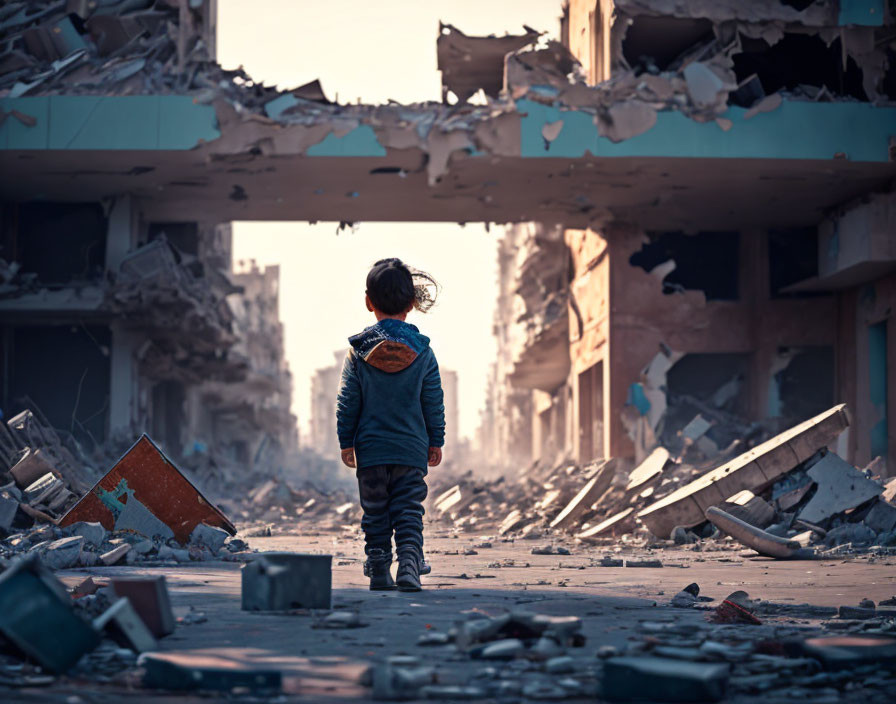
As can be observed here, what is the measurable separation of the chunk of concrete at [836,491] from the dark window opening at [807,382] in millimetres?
12155

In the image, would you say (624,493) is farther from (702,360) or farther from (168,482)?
(702,360)

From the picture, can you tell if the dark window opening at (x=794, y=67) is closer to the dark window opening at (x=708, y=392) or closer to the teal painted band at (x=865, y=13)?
the teal painted band at (x=865, y=13)

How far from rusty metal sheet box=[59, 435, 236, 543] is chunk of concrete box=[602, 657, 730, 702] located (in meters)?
5.84

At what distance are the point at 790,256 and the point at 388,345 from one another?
717 inches

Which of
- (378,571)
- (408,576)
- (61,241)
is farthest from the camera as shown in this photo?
(61,241)

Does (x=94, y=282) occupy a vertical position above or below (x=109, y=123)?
below

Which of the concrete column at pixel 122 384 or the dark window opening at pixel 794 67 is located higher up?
the dark window opening at pixel 794 67

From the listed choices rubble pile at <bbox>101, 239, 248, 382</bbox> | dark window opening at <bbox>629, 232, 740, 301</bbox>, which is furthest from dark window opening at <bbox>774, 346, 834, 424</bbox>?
rubble pile at <bbox>101, 239, 248, 382</bbox>

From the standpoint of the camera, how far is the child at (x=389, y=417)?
5.76m

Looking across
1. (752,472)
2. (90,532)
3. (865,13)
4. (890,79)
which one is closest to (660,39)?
(865,13)

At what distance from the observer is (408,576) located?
5.61 m

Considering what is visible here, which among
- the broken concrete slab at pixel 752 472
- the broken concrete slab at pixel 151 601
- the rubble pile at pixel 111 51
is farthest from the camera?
the rubble pile at pixel 111 51

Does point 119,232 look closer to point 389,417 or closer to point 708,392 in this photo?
point 708,392

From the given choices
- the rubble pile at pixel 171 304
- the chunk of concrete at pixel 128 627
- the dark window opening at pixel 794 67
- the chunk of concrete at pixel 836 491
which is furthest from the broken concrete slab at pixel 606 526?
the rubble pile at pixel 171 304
